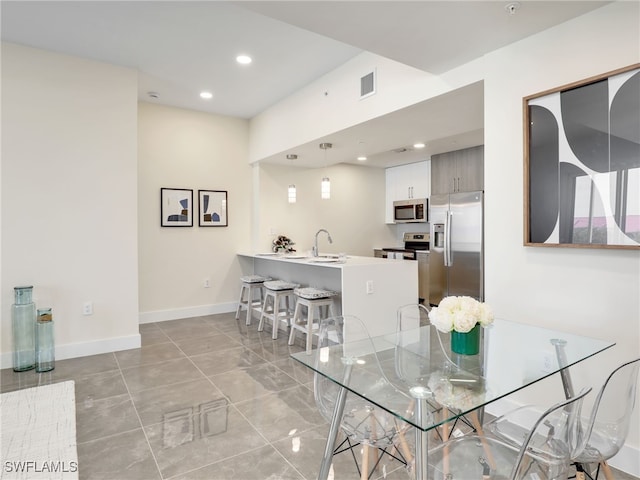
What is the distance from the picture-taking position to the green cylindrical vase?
1.59 m

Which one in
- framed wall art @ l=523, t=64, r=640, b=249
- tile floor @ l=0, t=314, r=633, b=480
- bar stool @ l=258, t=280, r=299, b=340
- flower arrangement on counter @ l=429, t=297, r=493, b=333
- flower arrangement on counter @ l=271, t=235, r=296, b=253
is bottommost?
tile floor @ l=0, t=314, r=633, b=480

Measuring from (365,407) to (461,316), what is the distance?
70 centimetres

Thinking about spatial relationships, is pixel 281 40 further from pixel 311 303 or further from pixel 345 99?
pixel 311 303

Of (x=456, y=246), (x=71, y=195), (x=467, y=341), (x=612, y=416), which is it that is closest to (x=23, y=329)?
(x=71, y=195)

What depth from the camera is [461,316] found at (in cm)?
151

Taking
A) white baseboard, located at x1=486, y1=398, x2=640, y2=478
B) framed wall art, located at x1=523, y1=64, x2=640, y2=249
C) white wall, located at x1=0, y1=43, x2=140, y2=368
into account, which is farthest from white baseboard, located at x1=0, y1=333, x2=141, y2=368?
white baseboard, located at x1=486, y1=398, x2=640, y2=478

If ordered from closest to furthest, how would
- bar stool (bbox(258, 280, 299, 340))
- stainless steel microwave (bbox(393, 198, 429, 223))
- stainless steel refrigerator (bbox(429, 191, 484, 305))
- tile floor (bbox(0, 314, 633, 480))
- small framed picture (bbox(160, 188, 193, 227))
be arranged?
tile floor (bbox(0, 314, 633, 480)) → bar stool (bbox(258, 280, 299, 340)) → small framed picture (bbox(160, 188, 193, 227)) → stainless steel refrigerator (bbox(429, 191, 484, 305)) → stainless steel microwave (bbox(393, 198, 429, 223))

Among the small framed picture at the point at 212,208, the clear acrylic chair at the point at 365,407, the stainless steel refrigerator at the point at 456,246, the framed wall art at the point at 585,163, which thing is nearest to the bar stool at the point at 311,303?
the clear acrylic chair at the point at 365,407

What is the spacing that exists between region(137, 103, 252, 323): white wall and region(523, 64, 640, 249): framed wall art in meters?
4.22

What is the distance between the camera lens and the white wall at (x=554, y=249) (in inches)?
73.6

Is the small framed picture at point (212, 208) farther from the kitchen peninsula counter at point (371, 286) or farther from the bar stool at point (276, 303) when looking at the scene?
the kitchen peninsula counter at point (371, 286)

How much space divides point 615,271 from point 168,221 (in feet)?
15.8

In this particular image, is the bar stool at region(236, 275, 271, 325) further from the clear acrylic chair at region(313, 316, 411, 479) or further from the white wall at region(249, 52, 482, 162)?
the clear acrylic chair at region(313, 316, 411, 479)

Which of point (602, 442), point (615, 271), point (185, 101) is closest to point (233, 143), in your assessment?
point (185, 101)
